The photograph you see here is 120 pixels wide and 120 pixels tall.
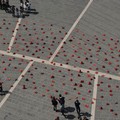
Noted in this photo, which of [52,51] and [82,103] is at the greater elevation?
[52,51]

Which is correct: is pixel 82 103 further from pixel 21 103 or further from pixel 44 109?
pixel 21 103

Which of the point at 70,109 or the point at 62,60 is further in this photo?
the point at 62,60

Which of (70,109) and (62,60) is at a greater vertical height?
(62,60)

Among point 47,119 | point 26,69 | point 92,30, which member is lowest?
point 47,119

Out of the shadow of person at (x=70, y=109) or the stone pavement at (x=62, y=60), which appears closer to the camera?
the shadow of person at (x=70, y=109)

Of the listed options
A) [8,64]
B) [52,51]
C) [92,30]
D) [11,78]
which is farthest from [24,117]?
[92,30]

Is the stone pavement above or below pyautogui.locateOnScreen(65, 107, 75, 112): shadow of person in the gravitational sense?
above

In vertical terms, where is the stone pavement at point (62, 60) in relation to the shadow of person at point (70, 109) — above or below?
above

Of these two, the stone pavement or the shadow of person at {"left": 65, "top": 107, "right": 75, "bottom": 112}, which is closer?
the shadow of person at {"left": 65, "top": 107, "right": 75, "bottom": 112}
